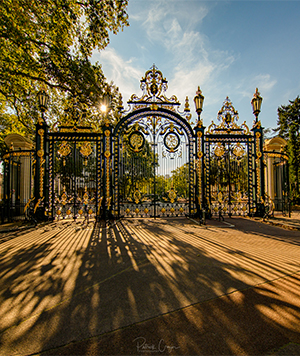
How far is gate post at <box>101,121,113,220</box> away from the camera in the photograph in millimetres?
9977

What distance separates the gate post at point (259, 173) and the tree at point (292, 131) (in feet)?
43.2

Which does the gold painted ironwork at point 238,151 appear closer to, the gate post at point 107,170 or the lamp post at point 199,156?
the lamp post at point 199,156

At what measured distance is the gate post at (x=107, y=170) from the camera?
9.98 meters

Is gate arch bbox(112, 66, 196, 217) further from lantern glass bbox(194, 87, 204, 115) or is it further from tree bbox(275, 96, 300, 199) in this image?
tree bbox(275, 96, 300, 199)

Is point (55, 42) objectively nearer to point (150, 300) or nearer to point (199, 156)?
point (199, 156)

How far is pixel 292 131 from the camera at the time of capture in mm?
23969

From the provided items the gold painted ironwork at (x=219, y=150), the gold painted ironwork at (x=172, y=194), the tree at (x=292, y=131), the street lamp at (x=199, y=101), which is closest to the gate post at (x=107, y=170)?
the gold painted ironwork at (x=172, y=194)

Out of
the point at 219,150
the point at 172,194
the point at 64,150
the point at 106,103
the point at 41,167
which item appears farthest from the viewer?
the point at 219,150

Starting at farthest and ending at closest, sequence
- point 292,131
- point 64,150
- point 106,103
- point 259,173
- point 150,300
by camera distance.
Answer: point 292,131 < point 259,173 < point 64,150 < point 106,103 < point 150,300

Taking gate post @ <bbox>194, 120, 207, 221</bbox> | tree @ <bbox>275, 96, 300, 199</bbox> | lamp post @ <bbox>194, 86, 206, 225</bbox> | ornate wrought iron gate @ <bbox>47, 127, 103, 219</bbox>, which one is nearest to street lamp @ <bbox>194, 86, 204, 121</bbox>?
lamp post @ <bbox>194, 86, 206, 225</bbox>

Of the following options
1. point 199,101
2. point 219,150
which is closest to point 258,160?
point 219,150

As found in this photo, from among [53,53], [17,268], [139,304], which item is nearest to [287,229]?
[139,304]

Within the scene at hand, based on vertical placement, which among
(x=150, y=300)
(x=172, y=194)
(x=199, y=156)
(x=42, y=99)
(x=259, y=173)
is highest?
(x=42, y=99)

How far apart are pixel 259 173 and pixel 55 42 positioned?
14.3 meters
